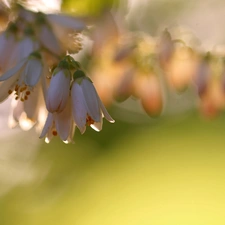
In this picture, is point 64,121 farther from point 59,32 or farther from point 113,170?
point 113,170

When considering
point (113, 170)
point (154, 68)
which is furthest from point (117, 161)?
point (154, 68)

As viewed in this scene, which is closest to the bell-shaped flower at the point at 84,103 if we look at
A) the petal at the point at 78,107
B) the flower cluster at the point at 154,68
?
the petal at the point at 78,107

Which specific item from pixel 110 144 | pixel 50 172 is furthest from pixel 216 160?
pixel 50 172

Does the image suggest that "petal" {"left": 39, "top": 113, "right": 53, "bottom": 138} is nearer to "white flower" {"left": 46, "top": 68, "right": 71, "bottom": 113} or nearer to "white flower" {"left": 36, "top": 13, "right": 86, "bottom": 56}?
"white flower" {"left": 46, "top": 68, "right": 71, "bottom": 113}

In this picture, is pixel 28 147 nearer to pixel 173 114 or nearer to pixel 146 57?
pixel 173 114

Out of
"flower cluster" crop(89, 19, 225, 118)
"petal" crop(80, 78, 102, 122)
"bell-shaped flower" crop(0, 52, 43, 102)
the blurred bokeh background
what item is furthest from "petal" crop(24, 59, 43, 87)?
the blurred bokeh background
